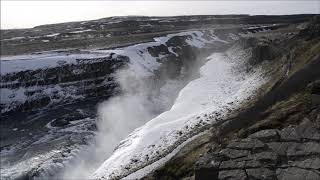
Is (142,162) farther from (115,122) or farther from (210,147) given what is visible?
(115,122)

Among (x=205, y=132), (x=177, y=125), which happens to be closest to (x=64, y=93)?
A: (x=177, y=125)

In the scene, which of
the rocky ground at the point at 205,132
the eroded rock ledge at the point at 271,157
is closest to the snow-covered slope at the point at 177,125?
the rocky ground at the point at 205,132

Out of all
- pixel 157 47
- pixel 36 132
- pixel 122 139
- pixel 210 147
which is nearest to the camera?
pixel 210 147

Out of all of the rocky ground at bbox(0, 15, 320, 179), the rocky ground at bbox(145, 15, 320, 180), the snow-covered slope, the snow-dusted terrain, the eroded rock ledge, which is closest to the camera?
the eroded rock ledge

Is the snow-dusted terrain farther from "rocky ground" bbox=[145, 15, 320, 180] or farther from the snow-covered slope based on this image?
"rocky ground" bbox=[145, 15, 320, 180]

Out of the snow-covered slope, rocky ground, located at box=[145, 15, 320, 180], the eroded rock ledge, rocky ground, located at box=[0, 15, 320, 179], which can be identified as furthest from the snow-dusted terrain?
the eroded rock ledge

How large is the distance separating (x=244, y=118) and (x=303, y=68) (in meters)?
5.97

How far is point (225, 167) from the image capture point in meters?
13.0

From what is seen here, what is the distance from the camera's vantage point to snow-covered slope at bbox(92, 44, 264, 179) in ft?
70.7

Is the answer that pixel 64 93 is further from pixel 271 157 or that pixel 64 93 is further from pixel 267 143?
pixel 271 157

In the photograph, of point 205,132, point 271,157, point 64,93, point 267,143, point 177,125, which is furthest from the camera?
point 64,93

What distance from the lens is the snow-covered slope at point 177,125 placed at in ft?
70.7

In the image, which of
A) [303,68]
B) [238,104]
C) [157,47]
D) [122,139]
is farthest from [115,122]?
[157,47]

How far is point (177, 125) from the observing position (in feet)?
83.7
